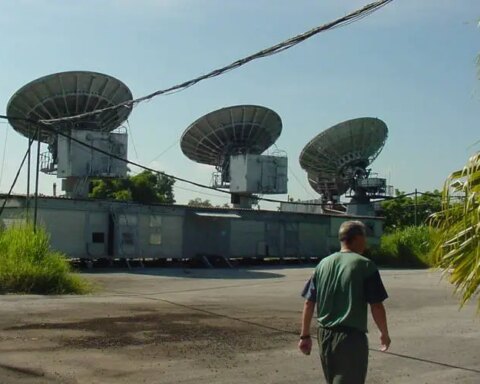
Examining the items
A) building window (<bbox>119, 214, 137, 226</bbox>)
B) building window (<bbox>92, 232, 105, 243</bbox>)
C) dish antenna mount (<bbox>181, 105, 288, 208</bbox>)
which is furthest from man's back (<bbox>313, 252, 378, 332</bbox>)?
dish antenna mount (<bbox>181, 105, 288, 208</bbox>)

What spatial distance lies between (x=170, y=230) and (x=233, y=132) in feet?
30.6

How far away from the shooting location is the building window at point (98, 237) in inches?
1102

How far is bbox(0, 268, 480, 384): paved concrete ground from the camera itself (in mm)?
7121

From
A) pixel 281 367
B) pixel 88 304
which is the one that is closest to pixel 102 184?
pixel 88 304

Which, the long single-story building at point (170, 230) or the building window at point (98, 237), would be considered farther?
the building window at point (98, 237)

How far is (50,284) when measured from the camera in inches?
627

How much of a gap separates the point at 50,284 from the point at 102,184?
44746mm

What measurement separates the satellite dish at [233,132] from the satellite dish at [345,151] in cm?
665

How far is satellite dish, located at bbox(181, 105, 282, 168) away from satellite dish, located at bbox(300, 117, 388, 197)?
6.65 metres

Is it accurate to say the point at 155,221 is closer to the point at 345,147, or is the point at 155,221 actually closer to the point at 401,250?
the point at 401,250

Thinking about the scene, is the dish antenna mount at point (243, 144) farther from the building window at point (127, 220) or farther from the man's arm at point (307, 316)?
the man's arm at point (307, 316)

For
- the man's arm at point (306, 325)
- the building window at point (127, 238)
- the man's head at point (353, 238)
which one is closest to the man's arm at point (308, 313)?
the man's arm at point (306, 325)

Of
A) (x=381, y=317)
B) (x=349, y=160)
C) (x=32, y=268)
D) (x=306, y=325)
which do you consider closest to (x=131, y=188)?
(x=349, y=160)

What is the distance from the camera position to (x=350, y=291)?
472cm
